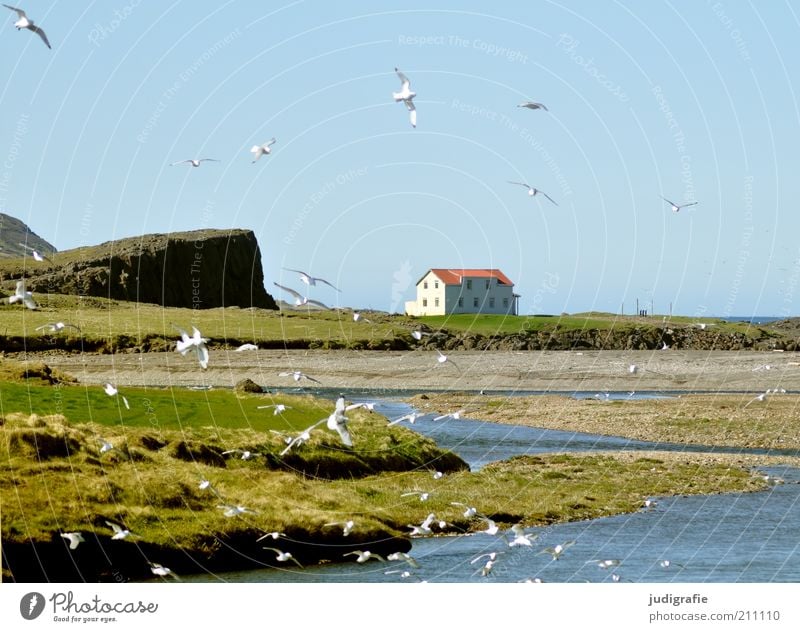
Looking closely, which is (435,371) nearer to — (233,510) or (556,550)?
(233,510)

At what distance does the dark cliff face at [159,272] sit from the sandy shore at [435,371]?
55.3m

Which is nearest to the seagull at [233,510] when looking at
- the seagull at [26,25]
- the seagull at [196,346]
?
the seagull at [196,346]

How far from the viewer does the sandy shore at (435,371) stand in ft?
357

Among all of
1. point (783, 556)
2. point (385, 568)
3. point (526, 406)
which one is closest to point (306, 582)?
point (385, 568)

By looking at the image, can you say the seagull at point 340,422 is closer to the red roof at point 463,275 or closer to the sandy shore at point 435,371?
the sandy shore at point 435,371

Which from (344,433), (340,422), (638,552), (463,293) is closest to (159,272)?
(463,293)

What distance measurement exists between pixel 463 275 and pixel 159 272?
4822cm

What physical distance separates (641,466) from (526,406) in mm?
33786

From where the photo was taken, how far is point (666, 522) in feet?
138

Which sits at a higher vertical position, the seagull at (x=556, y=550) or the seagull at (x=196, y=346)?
the seagull at (x=196, y=346)

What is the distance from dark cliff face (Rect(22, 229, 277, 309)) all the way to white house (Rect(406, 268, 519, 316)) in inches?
993

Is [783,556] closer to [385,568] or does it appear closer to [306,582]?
[385,568]

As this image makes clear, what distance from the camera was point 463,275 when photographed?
167 m

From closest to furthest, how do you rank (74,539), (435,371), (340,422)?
(340,422), (74,539), (435,371)
